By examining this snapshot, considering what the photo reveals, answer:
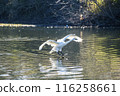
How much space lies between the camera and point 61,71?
13648 mm

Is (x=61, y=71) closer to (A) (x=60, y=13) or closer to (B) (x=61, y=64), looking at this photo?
(B) (x=61, y=64)

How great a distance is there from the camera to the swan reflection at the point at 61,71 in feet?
41.6

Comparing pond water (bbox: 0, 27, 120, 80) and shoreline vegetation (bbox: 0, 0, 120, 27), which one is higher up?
shoreline vegetation (bbox: 0, 0, 120, 27)

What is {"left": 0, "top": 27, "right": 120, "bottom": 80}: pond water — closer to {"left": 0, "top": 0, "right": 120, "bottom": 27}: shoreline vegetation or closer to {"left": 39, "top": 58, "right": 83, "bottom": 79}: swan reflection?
{"left": 39, "top": 58, "right": 83, "bottom": 79}: swan reflection

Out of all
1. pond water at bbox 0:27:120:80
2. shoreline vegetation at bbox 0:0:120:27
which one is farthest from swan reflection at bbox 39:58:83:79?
shoreline vegetation at bbox 0:0:120:27

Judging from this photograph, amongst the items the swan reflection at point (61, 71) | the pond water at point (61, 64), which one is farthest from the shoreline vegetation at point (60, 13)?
the swan reflection at point (61, 71)

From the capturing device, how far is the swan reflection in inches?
500

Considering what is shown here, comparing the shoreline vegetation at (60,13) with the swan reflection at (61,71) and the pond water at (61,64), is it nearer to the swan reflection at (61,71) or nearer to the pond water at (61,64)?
the pond water at (61,64)

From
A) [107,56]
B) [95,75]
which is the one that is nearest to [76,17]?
[107,56]

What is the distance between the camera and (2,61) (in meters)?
15.6

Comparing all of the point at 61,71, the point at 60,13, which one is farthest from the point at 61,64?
the point at 60,13

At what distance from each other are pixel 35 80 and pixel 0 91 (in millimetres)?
1600

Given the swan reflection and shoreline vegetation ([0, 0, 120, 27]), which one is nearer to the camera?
the swan reflection

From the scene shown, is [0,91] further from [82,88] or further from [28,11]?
[28,11]
